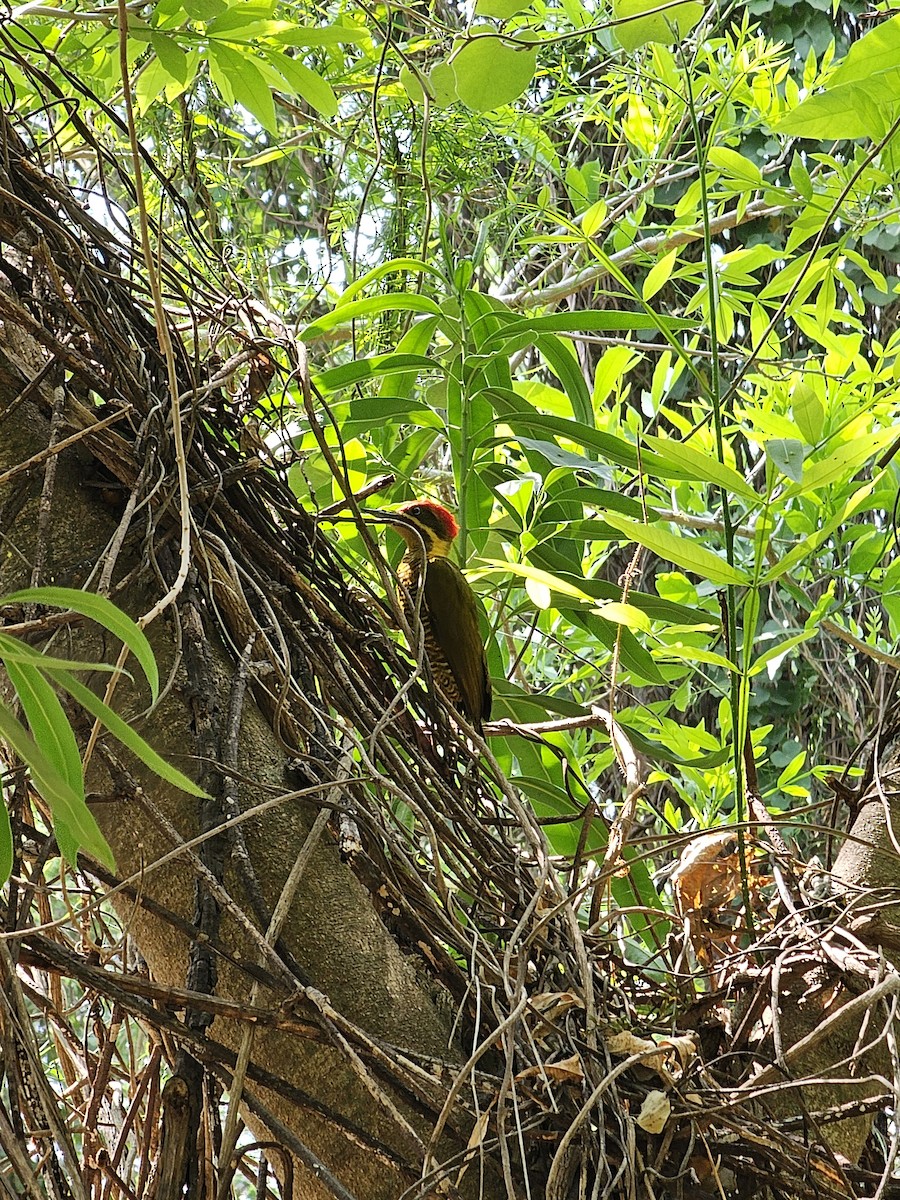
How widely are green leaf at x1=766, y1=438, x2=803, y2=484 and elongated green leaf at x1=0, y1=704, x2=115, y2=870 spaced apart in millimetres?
640

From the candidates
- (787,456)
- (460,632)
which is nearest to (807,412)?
(787,456)

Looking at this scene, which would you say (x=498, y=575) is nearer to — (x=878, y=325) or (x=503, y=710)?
(x=503, y=710)

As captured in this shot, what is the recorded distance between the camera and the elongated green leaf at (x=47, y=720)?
47cm

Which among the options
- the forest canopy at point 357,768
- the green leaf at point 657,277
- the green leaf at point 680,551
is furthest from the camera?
the green leaf at point 657,277

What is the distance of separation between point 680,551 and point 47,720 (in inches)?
20.7

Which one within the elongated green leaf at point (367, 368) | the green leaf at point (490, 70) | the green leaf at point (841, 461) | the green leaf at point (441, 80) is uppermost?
the green leaf at point (441, 80)

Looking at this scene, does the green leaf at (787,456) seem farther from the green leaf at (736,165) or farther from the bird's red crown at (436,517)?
the bird's red crown at (436,517)

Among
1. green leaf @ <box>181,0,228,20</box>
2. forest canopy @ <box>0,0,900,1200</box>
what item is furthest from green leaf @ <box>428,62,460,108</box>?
green leaf @ <box>181,0,228,20</box>

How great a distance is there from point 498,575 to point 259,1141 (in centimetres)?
77

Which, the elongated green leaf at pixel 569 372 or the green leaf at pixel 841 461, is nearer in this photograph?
the green leaf at pixel 841 461

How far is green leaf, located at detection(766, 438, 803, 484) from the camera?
0.92m

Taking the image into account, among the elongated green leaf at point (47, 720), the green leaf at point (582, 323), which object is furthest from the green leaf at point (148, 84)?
the elongated green leaf at point (47, 720)

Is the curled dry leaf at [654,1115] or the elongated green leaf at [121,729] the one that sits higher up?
the elongated green leaf at [121,729]

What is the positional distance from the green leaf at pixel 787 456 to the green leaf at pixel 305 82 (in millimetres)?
484
